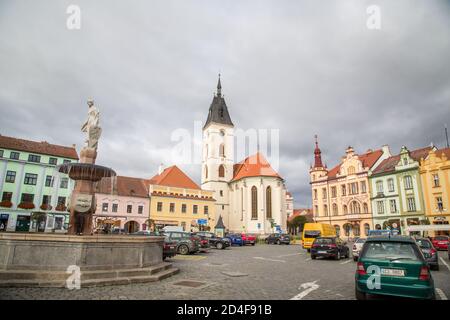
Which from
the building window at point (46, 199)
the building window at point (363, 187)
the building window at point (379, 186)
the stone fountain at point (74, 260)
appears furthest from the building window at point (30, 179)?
the building window at point (379, 186)

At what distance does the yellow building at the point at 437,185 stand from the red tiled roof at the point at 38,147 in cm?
5302

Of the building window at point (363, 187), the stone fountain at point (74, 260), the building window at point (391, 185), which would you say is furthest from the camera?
the building window at point (363, 187)

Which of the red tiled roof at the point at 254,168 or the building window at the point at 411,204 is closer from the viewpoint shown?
the building window at the point at 411,204

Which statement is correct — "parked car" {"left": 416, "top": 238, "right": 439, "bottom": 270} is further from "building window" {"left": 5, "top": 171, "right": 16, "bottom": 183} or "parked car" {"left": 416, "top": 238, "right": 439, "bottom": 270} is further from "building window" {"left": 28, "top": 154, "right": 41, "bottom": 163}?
"building window" {"left": 28, "top": 154, "right": 41, "bottom": 163}

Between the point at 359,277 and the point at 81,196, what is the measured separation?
1104cm

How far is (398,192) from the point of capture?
46938 millimetres

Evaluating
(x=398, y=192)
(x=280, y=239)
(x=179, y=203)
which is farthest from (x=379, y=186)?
(x=179, y=203)

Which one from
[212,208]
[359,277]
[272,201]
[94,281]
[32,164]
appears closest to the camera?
[359,277]

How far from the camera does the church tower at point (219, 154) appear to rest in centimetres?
6669

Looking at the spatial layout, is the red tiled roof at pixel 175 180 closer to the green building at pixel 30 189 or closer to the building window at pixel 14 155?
the green building at pixel 30 189

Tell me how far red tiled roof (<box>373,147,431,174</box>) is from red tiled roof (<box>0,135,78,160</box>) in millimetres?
50916

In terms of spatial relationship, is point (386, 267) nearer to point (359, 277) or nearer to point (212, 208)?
point (359, 277)

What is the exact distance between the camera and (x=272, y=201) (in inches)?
2422
